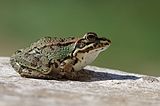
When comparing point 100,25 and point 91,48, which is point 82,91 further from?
point 100,25

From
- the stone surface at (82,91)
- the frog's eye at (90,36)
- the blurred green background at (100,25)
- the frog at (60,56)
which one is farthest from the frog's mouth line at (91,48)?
the blurred green background at (100,25)

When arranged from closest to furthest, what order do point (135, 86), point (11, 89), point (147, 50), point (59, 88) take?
point (11, 89) < point (59, 88) < point (135, 86) < point (147, 50)

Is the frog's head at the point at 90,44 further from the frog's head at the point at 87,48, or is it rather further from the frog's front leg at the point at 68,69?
the frog's front leg at the point at 68,69

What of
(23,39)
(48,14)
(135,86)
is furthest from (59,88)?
(48,14)

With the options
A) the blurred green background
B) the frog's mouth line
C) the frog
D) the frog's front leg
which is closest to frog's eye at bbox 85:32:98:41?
the frog

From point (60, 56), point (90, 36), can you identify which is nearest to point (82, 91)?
point (60, 56)

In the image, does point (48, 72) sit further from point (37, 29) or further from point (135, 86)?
point (37, 29)

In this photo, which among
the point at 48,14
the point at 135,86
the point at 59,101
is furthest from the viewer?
the point at 48,14

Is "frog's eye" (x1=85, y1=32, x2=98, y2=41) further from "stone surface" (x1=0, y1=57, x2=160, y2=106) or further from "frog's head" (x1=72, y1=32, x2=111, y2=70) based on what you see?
"stone surface" (x1=0, y1=57, x2=160, y2=106)
